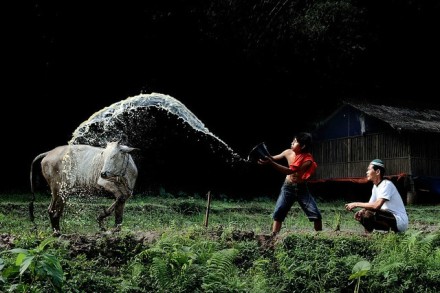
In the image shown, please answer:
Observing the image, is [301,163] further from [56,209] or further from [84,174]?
[56,209]

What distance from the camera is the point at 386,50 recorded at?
91.2 feet

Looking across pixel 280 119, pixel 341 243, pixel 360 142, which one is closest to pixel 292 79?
pixel 280 119

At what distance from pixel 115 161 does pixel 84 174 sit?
105 cm

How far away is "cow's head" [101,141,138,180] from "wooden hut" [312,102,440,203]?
13494 mm

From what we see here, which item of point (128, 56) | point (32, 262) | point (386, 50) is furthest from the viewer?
point (386, 50)

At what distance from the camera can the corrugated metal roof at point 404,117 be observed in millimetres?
22202

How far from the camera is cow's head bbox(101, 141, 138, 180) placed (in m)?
10.4

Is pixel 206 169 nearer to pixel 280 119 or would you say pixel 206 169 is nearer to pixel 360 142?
pixel 280 119

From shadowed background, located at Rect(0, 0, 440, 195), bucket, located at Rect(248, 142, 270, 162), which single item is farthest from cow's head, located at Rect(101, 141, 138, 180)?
shadowed background, located at Rect(0, 0, 440, 195)

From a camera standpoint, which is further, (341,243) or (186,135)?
(186,135)

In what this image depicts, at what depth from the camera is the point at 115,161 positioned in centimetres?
1059

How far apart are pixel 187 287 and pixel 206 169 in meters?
18.0

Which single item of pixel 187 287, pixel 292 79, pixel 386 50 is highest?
pixel 386 50

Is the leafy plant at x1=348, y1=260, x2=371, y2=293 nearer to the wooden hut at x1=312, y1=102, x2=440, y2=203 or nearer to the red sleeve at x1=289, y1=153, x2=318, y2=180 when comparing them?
the red sleeve at x1=289, y1=153, x2=318, y2=180
